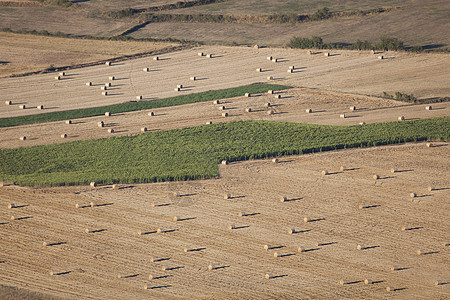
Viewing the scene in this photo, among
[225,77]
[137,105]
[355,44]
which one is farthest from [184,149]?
Result: [355,44]

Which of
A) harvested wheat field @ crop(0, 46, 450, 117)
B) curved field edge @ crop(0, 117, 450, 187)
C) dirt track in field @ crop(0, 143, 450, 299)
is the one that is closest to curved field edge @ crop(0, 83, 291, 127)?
harvested wheat field @ crop(0, 46, 450, 117)

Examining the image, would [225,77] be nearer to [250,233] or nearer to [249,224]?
[249,224]

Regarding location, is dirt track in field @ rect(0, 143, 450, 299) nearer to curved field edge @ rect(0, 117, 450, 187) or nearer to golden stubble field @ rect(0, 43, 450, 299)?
golden stubble field @ rect(0, 43, 450, 299)

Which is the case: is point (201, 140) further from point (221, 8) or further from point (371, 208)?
point (221, 8)

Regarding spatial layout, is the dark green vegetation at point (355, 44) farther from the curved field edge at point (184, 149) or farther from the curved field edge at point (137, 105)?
the curved field edge at point (184, 149)

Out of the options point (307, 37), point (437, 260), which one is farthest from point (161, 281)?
Result: point (307, 37)

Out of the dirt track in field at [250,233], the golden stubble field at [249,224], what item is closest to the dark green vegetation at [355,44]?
the golden stubble field at [249,224]
